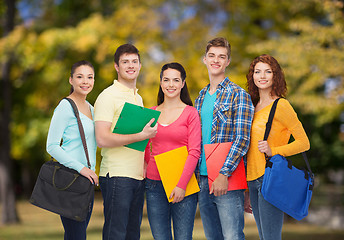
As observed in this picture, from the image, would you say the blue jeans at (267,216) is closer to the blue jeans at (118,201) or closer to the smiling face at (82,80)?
the blue jeans at (118,201)

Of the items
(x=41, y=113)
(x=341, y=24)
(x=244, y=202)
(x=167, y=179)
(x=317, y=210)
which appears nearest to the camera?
(x=167, y=179)

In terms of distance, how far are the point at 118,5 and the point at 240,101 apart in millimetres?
14761

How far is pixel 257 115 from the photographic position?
14.1ft

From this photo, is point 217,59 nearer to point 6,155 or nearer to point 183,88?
point 183,88

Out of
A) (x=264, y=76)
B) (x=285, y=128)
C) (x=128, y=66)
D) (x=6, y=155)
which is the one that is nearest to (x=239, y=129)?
(x=285, y=128)

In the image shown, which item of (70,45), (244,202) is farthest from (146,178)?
(70,45)

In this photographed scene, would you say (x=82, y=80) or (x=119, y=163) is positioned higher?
(x=82, y=80)

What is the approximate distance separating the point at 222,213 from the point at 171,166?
610 millimetres

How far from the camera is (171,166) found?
4055 mm

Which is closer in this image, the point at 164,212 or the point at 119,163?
the point at 119,163

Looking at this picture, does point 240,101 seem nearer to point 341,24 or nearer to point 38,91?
point 341,24

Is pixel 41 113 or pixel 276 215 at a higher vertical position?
pixel 41 113

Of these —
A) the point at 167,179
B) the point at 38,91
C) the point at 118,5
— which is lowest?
the point at 167,179

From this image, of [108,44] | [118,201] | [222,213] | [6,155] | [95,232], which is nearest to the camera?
[118,201]
